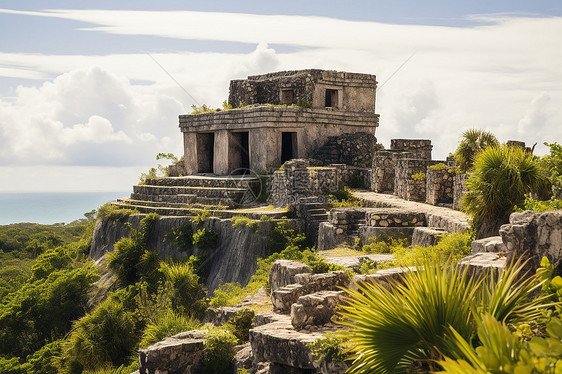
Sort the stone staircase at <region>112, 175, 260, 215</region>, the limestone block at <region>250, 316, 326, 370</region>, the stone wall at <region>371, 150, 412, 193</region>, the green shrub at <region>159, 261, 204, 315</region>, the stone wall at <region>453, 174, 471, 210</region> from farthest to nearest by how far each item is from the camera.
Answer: the stone wall at <region>371, 150, 412, 193</region>, the stone staircase at <region>112, 175, 260, 215</region>, the green shrub at <region>159, 261, 204, 315</region>, the stone wall at <region>453, 174, 471, 210</region>, the limestone block at <region>250, 316, 326, 370</region>

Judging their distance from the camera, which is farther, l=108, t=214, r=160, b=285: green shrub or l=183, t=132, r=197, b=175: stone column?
l=183, t=132, r=197, b=175: stone column

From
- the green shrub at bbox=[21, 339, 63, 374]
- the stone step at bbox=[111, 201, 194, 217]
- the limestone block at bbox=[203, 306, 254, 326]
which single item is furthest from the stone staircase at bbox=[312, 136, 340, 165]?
the limestone block at bbox=[203, 306, 254, 326]

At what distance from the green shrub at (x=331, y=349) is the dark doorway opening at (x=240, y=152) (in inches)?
643

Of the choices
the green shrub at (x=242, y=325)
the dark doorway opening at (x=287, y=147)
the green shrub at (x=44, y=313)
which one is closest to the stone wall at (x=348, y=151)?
the dark doorway opening at (x=287, y=147)

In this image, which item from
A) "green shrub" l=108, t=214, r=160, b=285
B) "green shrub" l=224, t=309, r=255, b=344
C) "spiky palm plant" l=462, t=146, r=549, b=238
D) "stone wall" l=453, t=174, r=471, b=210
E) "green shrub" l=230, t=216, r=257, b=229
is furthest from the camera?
"green shrub" l=108, t=214, r=160, b=285

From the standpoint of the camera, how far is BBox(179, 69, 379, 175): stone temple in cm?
2231

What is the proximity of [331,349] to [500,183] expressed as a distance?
4355 mm

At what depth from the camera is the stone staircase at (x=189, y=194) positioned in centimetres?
1938

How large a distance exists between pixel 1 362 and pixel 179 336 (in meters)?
10.8

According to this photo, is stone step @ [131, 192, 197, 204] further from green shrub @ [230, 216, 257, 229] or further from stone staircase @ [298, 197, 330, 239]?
stone staircase @ [298, 197, 330, 239]

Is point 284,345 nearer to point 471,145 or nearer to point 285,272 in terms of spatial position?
point 285,272

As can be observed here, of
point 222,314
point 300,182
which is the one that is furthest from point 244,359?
point 300,182

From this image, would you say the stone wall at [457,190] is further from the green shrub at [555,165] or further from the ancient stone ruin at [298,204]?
the green shrub at [555,165]

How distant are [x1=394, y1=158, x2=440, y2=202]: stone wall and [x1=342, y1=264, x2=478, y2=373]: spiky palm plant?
39.7 feet
